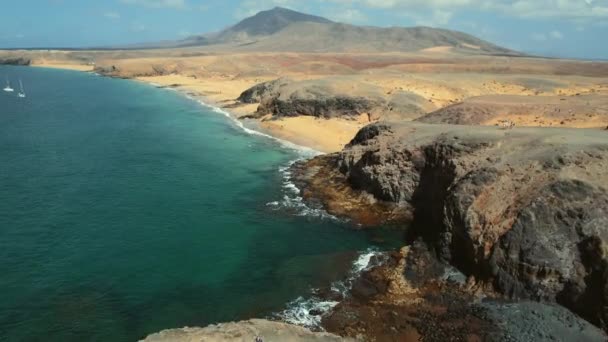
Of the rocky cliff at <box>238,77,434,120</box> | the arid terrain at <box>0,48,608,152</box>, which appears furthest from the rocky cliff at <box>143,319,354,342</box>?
the rocky cliff at <box>238,77,434,120</box>

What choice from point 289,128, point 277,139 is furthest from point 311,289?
point 289,128

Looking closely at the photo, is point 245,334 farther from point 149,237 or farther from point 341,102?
point 341,102

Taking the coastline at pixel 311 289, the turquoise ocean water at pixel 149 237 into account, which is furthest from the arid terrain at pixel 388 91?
the turquoise ocean water at pixel 149 237

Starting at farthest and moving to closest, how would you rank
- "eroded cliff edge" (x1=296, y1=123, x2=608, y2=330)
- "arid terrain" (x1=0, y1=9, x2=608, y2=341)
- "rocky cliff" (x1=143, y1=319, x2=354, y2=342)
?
"eroded cliff edge" (x1=296, y1=123, x2=608, y2=330) → "arid terrain" (x1=0, y1=9, x2=608, y2=341) → "rocky cliff" (x1=143, y1=319, x2=354, y2=342)

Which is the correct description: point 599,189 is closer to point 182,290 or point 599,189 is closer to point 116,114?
point 182,290

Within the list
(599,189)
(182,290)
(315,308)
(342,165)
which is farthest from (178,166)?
(599,189)

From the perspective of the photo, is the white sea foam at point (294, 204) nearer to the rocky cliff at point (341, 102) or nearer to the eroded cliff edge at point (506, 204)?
the eroded cliff edge at point (506, 204)

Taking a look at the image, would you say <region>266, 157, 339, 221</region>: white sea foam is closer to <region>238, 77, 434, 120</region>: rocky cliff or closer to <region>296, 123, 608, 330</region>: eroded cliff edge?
<region>296, 123, 608, 330</region>: eroded cliff edge
